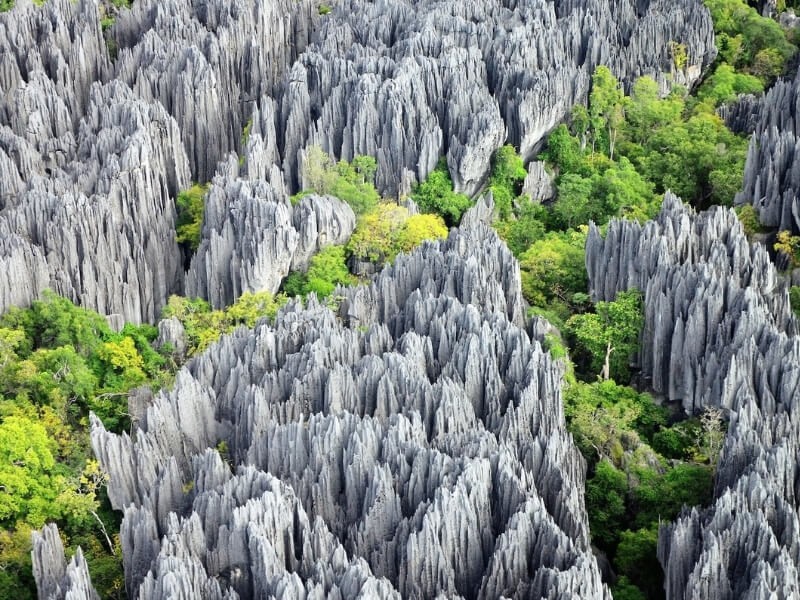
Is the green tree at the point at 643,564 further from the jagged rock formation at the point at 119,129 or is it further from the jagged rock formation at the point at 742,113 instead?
the jagged rock formation at the point at 742,113

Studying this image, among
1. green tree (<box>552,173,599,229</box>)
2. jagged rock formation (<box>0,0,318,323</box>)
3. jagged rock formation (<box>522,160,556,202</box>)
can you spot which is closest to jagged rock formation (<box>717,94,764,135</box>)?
green tree (<box>552,173,599,229</box>)

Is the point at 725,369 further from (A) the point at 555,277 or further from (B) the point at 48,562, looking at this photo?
(B) the point at 48,562

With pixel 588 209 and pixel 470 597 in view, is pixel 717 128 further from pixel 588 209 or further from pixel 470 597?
pixel 470 597

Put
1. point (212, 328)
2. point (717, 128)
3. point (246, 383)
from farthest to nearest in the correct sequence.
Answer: point (717, 128) < point (212, 328) < point (246, 383)

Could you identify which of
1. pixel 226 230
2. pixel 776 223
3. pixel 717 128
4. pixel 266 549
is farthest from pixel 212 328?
pixel 717 128

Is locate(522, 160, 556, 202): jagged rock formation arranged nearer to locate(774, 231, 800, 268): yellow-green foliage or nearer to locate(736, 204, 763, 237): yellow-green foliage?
locate(736, 204, 763, 237): yellow-green foliage

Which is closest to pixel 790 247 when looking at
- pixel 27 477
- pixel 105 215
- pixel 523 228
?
pixel 523 228

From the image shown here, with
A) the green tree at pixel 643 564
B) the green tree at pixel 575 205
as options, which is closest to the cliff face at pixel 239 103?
the green tree at pixel 575 205
